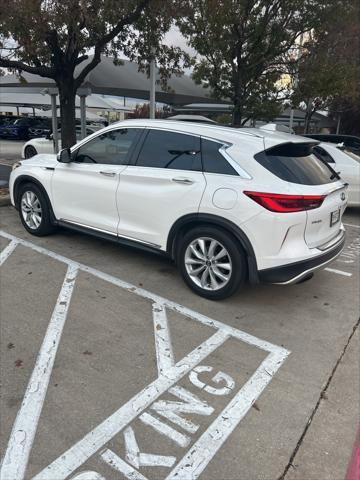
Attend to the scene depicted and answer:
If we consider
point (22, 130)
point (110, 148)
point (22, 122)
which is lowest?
point (22, 130)

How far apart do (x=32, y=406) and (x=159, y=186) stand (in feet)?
8.01

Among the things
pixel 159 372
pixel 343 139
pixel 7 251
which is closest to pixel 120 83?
pixel 343 139

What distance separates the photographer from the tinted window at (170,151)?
4.17 metres

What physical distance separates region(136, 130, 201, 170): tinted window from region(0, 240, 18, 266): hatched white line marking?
1987 millimetres

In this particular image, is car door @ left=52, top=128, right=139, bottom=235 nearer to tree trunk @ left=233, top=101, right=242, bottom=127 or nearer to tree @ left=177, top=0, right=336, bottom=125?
tree @ left=177, top=0, right=336, bottom=125

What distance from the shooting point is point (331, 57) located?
39.9ft

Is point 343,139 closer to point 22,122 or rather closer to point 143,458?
point 143,458

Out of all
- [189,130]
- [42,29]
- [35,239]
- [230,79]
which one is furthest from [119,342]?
[230,79]

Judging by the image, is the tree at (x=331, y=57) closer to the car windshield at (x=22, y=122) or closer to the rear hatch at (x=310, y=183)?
the rear hatch at (x=310, y=183)

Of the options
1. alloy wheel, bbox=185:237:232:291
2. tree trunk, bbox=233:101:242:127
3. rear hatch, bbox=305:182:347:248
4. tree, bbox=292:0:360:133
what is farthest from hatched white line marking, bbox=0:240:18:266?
tree, bbox=292:0:360:133

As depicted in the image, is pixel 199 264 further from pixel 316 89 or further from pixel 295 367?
pixel 316 89

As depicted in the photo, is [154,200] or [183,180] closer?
[183,180]

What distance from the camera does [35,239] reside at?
564cm

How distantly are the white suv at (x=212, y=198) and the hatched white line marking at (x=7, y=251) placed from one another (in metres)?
0.94
